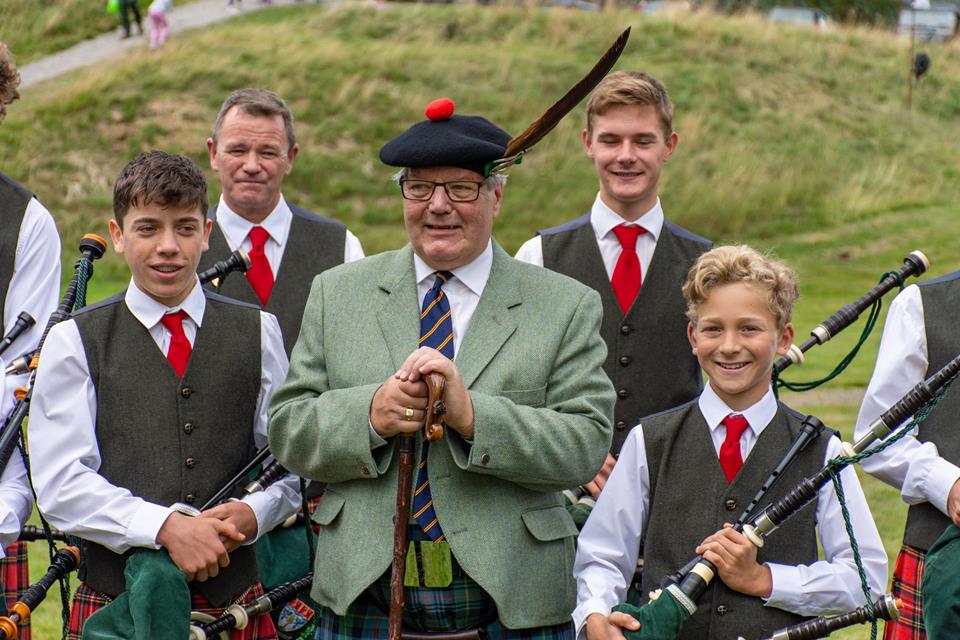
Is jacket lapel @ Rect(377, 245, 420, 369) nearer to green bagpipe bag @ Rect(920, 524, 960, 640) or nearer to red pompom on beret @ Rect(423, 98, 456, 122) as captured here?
red pompom on beret @ Rect(423, 98, 456, 122)

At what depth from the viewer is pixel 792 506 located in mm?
2984

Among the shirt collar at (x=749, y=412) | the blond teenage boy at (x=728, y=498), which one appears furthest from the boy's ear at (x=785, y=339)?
the shirt collar at (x=749, y=412)

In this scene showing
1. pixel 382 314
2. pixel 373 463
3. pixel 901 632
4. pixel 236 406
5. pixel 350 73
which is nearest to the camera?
pixel 373 463

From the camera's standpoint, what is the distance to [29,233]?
3889mm

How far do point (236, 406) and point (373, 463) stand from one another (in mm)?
570

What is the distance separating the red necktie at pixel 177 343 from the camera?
3275 millimetres

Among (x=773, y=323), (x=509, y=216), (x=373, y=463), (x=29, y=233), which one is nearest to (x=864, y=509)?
(x=773, y=323)

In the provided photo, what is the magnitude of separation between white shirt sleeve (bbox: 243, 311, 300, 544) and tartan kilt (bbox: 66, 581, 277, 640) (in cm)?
20

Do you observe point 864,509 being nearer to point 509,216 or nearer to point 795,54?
point 509,216

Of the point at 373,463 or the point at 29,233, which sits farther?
the point at 29,233

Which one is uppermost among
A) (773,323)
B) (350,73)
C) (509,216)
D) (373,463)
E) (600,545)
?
(350,73)

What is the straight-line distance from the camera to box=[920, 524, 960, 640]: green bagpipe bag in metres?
3.06

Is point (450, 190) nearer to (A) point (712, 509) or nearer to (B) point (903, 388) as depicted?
(A) point (712, 509)

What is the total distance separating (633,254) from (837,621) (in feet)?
4.56
